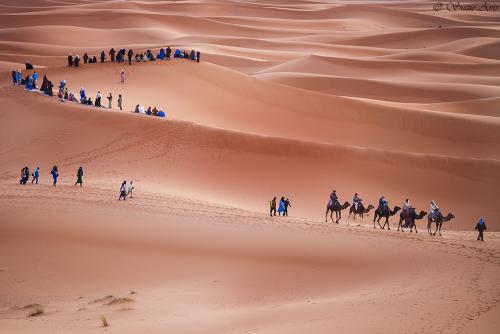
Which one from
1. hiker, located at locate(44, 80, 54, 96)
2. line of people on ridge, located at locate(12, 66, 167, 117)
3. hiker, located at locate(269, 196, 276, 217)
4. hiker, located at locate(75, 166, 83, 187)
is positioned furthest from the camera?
hiker, located at locate(44, 80, 54, 96)

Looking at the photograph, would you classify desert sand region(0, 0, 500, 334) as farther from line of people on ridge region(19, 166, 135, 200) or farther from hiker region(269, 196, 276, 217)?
hiker region(269, 196, 276, 217)

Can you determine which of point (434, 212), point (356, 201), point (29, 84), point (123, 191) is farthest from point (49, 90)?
point (434, 212)

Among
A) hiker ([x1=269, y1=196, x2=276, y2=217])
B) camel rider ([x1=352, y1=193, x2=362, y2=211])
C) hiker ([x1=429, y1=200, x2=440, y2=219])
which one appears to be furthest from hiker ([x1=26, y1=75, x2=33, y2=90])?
hiker ([x1=429, y1=200, x2=440, y2=219])

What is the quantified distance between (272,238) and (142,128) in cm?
1108

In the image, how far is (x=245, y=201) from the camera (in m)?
21.5

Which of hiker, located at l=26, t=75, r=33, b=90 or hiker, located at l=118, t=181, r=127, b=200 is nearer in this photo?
hiker, located at l=118, t=181, r=127, b=200

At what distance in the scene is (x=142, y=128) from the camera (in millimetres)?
25578

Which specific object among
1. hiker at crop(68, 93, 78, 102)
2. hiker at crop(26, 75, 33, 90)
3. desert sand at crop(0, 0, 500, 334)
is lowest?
desert sand at crop(0, 0, 500, 334)

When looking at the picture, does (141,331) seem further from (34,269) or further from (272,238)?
(272,238)

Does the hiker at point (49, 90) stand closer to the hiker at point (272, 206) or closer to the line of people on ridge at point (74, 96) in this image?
the line of people on ridge at point (74, 96)

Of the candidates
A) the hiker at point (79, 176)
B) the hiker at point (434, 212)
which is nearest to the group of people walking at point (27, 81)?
the hiker at point (79, 176)

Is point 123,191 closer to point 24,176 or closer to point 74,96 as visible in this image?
point 24,176

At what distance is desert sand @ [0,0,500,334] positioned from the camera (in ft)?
38.0

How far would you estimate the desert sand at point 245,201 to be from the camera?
1159 cm
